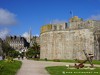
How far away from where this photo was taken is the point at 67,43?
52.6m

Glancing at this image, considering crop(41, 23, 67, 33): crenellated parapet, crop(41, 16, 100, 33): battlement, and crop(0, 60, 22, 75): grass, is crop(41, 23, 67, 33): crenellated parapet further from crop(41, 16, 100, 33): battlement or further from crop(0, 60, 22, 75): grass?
crop(0, 60, 22, 75): grass

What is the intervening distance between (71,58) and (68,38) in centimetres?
351

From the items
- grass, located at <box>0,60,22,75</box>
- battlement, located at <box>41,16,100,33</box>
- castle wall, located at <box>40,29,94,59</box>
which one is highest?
battlement, located at <box>41,16,100,33</box>

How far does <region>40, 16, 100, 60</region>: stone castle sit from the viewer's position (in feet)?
161

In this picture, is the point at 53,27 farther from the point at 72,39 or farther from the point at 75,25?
the point at 75,25

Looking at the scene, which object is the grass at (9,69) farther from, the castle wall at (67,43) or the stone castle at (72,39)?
the castle wall at (67,43)

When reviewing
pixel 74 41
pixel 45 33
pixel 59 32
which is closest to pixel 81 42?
pixel 74 41

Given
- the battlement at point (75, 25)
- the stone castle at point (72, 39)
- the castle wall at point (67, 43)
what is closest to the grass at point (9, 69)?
the stone castle at point (72, 39)

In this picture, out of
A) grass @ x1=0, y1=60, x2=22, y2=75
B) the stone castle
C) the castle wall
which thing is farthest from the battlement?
grass @ x1=0, y1=60, x2=22, y2=75

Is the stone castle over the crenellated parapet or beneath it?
beneath

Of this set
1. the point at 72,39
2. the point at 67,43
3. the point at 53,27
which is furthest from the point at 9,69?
the point at 53,27

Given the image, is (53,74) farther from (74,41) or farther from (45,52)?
(45,52)

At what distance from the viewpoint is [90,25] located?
49.8 meters

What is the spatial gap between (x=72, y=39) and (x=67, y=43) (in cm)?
130
